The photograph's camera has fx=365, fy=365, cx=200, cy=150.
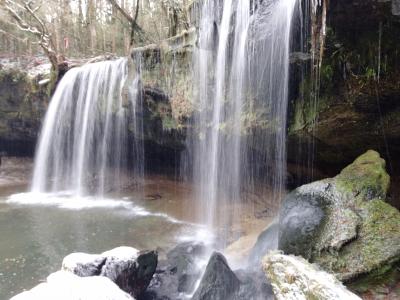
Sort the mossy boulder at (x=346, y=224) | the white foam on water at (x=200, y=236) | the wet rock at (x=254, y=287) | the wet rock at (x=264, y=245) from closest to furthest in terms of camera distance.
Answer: the mossy boulder at (x=346, y=224) → the wet rock at (x=254, y=287) → the wet rock at (x=264, y=245) → the white foam on water at (x=200, y=236)

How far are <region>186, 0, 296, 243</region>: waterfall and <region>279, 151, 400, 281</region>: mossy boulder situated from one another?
1997 mm

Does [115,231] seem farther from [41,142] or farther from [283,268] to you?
[41,142]

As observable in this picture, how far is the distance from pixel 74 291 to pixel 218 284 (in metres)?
1.89

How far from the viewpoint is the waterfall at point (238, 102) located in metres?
5.90

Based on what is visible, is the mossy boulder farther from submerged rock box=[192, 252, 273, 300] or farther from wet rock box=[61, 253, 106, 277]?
wet rock box=[61, 253, 106, 277]

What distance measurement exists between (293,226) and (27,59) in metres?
13.6

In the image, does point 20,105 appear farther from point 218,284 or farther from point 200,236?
point 218,284

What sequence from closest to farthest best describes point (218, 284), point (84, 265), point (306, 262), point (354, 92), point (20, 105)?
point (306, 262) → point (218, 284) → point (84, 265) → point (354, 92) → point (20, 105)

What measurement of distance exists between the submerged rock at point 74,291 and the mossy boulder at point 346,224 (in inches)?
80.5

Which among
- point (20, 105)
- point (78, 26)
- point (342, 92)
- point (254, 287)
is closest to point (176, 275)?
point (254, 287)

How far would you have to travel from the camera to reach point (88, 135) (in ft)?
37.1

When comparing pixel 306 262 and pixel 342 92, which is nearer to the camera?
pixel 306 262

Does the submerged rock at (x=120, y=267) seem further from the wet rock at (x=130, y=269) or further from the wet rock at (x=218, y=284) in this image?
the wet rock at (x=218, y=284)

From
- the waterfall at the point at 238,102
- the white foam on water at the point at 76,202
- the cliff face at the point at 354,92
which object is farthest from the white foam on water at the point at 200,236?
the cliff face at the point at 354,92
